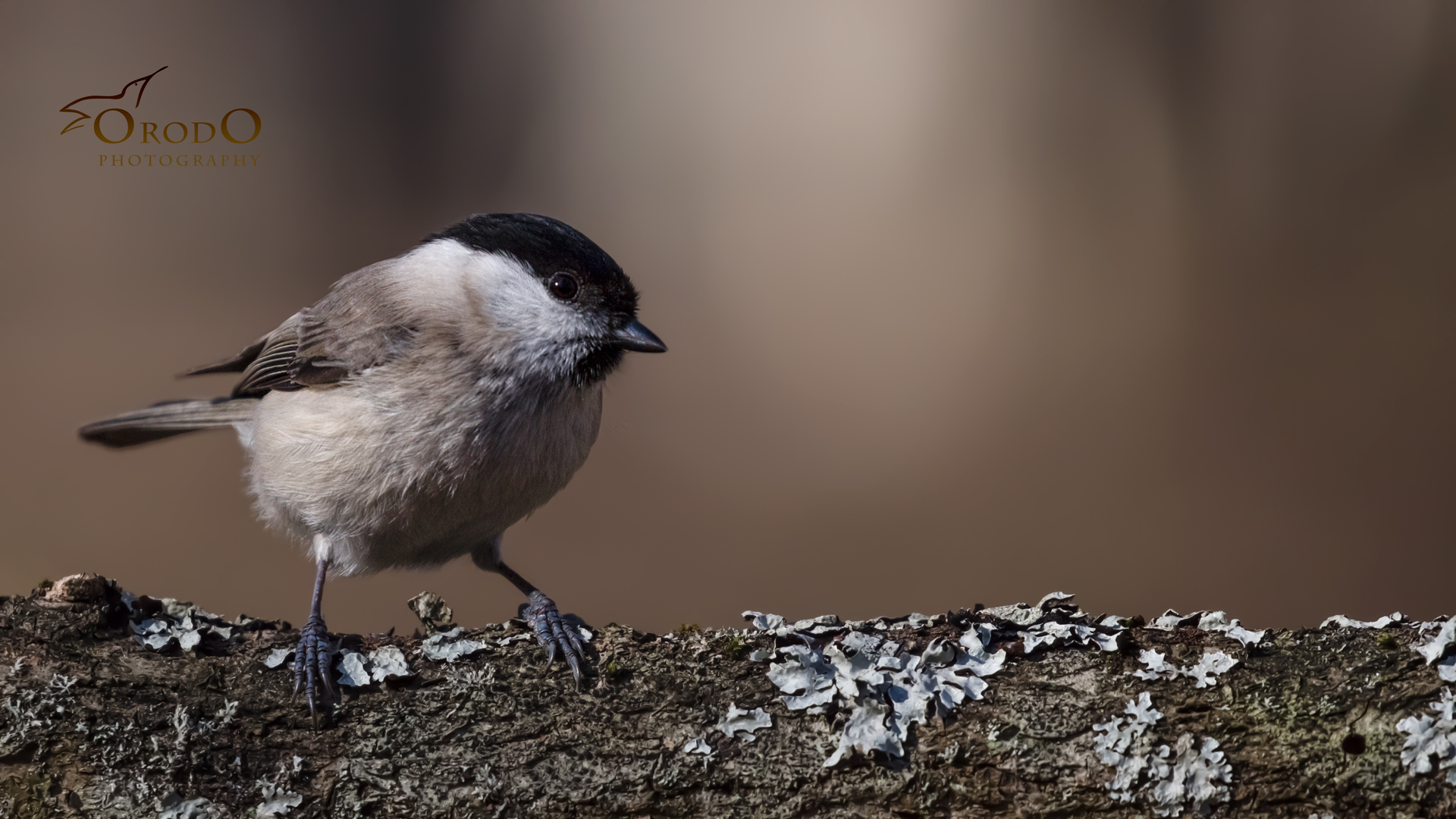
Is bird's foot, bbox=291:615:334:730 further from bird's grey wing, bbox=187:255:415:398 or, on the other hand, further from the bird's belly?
bird's grey wing, bbox=187:255:415:398

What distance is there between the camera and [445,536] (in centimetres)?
185

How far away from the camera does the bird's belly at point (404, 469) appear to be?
168 cm

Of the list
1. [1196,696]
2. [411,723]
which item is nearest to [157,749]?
[411,723]

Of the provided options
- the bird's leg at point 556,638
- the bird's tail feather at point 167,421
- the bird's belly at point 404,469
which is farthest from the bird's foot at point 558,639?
the bird's tail feather at point 167,421

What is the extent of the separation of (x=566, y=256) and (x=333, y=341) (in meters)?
0.60

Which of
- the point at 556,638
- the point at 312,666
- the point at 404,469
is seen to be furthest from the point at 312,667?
the point at 404,469

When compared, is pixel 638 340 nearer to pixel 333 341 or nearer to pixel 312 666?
pixel 333 341

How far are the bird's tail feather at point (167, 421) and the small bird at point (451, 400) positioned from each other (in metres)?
0.37

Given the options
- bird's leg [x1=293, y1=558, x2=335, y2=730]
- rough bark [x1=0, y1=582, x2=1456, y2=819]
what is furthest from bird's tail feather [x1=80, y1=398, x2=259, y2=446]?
bird's leg [x1=293, y1=558, x2=335, y2=730]

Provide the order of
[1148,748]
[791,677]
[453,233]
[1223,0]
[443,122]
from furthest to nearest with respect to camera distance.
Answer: [443,122] → [1223,0] → [453,233] → [791,677] → [1148,748]

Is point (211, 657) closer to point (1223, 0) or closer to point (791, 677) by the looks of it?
point (791, 677)

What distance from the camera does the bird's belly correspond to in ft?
5.52

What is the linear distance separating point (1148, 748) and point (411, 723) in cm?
99

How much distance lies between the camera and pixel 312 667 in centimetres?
124
